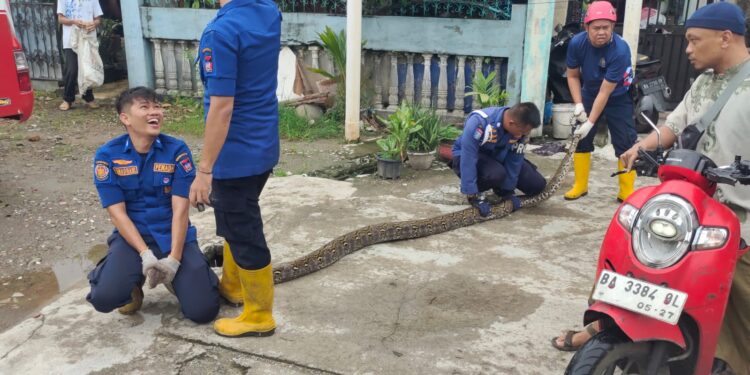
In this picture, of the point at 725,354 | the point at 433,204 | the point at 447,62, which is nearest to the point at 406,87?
the point at 447,62

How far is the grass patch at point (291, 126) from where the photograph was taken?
26.9 feet

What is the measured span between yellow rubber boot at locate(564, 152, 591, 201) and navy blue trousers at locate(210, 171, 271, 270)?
357 cm

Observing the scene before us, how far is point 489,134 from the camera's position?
17.5 ft

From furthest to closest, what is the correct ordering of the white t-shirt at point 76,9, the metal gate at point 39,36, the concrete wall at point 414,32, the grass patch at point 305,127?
the metal gate at point 39,36 → the white t-shirt at point 76,9 → the grass patch at point 305,127 → the concrete wall at point 414,32

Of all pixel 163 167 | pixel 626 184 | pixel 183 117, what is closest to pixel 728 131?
pixel 163 167

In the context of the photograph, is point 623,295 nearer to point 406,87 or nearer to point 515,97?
point 515,97

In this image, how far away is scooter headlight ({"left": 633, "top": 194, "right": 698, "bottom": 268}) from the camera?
93.4 inches

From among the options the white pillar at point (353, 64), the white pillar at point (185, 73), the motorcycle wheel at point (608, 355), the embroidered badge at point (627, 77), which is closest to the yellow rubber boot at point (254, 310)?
the motorcycle wheel at point (608, 355)

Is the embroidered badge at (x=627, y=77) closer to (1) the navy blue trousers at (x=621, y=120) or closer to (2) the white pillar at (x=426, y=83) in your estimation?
(1) the navy blue trousers at (x=621, y=120)

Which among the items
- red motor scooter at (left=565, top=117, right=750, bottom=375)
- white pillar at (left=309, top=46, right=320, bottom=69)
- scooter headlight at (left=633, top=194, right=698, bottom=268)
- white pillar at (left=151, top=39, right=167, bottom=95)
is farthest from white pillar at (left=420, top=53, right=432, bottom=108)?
scooter headlight at (left=633, top=194, right=698, bottom=268)

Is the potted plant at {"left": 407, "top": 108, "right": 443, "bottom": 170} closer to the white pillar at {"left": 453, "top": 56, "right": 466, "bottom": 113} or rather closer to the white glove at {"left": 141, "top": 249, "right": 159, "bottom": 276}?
the white pillar at {"left": 453, "top": 56, "right": 466, "bottom": 113}

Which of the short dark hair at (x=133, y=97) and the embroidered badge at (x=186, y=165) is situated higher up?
the short dark hair at (x=133, y=97)

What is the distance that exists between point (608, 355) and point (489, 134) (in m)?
3.08

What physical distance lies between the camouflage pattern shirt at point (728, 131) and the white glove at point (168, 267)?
262 cm
